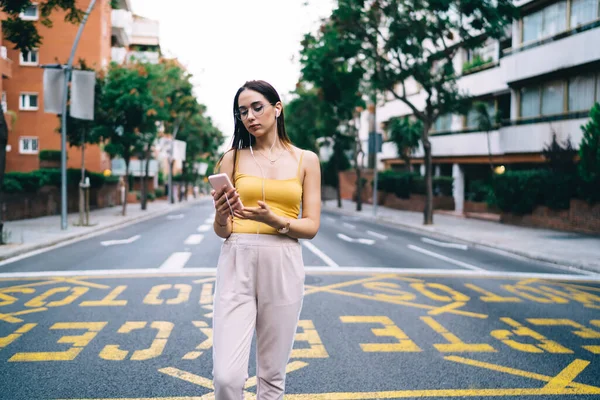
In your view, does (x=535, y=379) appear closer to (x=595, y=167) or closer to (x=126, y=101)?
(x=595, y=167)

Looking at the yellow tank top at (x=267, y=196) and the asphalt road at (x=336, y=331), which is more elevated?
the yellow tank top at (x=267, y=196)

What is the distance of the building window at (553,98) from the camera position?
81.5 feet

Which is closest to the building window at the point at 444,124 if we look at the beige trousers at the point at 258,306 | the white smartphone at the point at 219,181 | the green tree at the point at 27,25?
the green tree at the point at 27,25

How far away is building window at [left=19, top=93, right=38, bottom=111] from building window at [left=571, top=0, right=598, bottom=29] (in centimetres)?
3164

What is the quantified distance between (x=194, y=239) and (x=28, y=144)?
26418 mm

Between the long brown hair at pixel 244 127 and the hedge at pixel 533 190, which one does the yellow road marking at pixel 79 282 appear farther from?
the hedge at pixel 533 190

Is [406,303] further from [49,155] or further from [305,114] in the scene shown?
[305,114]

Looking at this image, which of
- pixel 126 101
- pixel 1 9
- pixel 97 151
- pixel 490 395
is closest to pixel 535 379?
pixel 490 395

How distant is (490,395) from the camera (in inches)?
169

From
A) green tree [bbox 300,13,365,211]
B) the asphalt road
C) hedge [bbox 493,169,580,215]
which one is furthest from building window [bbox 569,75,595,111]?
the asphalt road

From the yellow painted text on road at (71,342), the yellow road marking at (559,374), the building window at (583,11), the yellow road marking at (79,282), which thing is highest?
the building window at (583,11)

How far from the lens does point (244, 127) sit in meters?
3.21

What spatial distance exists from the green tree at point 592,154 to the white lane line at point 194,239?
1220 cm

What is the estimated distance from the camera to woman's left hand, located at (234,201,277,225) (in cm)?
275
